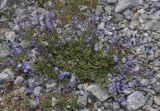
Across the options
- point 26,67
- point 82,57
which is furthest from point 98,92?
point 26,67

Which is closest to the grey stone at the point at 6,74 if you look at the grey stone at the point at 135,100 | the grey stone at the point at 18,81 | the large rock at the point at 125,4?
the grey stone at the point at 18,81

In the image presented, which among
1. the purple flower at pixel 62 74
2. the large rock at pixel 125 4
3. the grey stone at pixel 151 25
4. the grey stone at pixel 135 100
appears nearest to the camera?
the grey stone at pixel 135 100

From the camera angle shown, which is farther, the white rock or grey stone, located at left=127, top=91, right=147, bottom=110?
the white rock

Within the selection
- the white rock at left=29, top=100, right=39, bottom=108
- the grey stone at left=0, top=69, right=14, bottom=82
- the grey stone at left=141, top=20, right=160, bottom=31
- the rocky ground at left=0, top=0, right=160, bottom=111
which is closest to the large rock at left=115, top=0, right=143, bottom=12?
the rocky ground at left=0, top=0, right=160, bottom=111

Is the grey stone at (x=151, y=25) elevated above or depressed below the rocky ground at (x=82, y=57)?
above

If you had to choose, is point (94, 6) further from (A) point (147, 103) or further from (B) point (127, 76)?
(A) point (147, 103)

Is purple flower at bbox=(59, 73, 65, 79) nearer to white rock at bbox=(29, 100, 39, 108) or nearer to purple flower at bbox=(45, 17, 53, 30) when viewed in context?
white rock at bbox=(29, 100, 39, 108)

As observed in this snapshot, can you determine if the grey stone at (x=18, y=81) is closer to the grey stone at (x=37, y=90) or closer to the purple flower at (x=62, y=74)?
the grey stone at (x=37, y=90)
